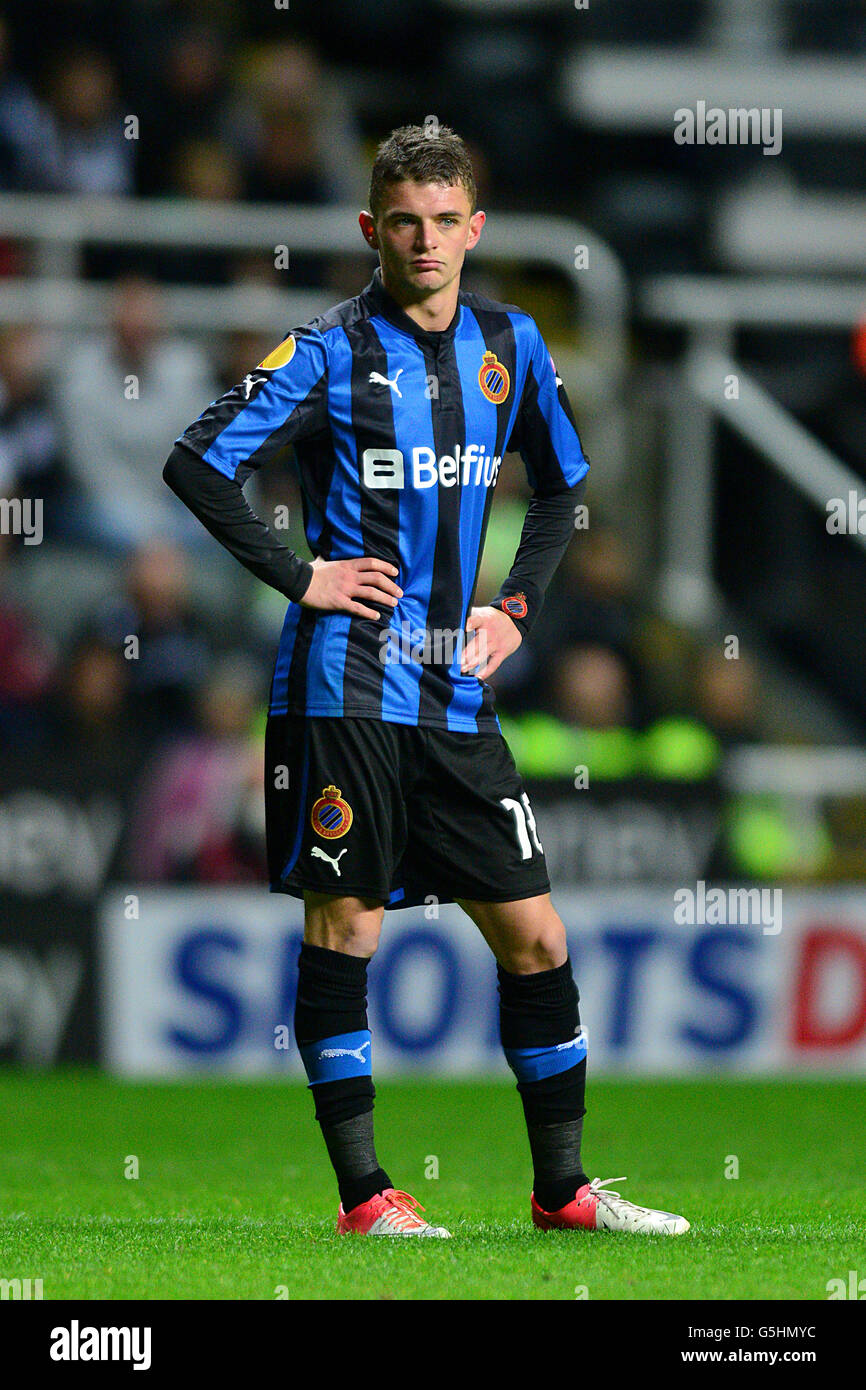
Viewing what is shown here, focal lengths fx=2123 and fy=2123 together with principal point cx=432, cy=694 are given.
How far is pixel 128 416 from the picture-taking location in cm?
1080

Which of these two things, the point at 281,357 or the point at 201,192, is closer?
the point at 281,357

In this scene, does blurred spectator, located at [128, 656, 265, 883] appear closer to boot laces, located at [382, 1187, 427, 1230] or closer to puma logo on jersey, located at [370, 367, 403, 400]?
boot laces, located at [382, 1187, 427, 1230]

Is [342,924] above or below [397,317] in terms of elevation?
below

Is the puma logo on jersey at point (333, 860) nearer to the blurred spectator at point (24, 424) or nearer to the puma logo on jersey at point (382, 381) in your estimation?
the puma logo on jersey at point (382, 381)

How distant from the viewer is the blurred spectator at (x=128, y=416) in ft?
35.0

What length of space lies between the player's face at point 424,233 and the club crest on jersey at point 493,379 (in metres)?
0.20

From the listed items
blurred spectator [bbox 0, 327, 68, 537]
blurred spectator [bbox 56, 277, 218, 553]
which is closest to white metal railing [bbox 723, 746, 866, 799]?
blurred spectator [bbox 56, 277, 218, 553]

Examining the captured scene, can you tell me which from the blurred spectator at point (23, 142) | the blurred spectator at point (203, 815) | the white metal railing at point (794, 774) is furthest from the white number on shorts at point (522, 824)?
the blurred spectator at point (23, 142)

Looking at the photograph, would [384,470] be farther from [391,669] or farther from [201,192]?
[201,192]

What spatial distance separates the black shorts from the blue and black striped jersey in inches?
2.3

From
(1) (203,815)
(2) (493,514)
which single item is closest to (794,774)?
(2) (493,514)

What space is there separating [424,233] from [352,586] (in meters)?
0.74

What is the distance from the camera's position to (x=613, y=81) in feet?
48.5
